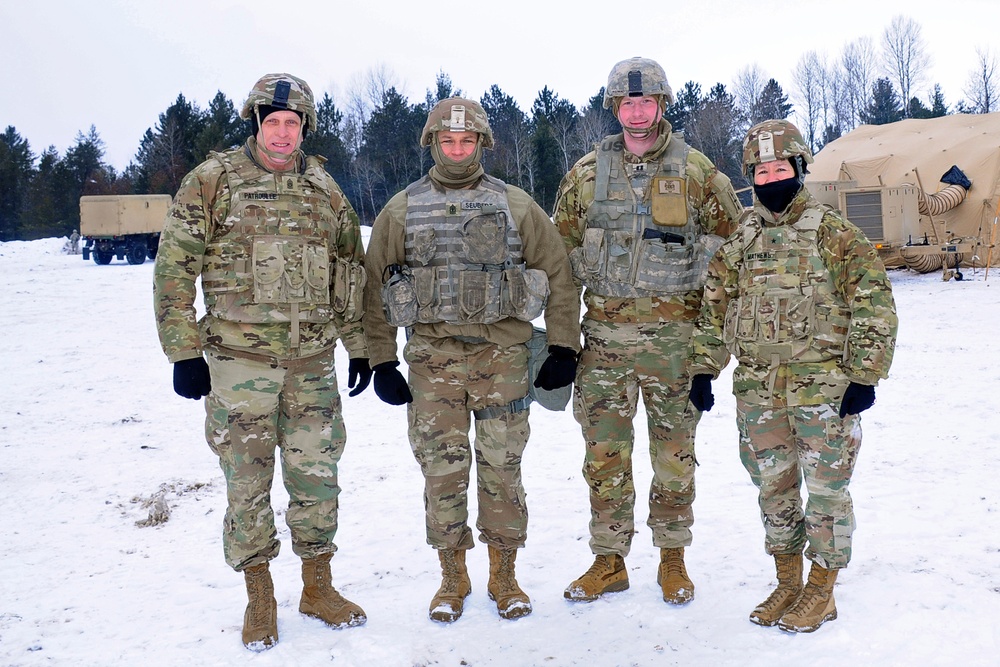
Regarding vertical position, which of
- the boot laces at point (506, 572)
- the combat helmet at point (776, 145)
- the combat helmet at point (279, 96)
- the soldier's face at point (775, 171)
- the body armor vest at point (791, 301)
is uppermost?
the combat helmet at point (279, 96)

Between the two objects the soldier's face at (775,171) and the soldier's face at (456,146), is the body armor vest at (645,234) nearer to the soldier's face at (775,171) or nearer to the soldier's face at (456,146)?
the soldier's face at (775,171)

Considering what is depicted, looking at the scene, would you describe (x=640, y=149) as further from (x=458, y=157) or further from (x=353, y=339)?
(x=353, y=339)

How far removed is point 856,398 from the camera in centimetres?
325

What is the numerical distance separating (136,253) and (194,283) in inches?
890

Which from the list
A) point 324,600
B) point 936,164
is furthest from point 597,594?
point 936,164

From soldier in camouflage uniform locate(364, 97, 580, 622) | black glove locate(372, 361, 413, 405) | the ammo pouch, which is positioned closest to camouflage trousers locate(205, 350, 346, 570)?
black glove locate(372, 361, 413, 405)

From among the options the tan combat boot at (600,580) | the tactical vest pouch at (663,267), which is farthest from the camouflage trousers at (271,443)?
the tactical vest pouch at (663,267)

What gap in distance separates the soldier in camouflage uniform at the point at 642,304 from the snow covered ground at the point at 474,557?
1.11 ft

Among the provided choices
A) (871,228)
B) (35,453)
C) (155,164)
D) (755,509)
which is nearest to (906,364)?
(755,509)

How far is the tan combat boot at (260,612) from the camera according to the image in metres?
3.44

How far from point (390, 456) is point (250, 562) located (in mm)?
2780

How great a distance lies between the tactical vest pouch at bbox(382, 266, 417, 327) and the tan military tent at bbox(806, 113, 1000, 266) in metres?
18.1

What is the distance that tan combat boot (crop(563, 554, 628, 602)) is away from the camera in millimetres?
3840

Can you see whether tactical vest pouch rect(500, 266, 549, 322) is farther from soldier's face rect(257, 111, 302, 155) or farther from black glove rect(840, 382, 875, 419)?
black glove rect(840, 382, 875, 419)
